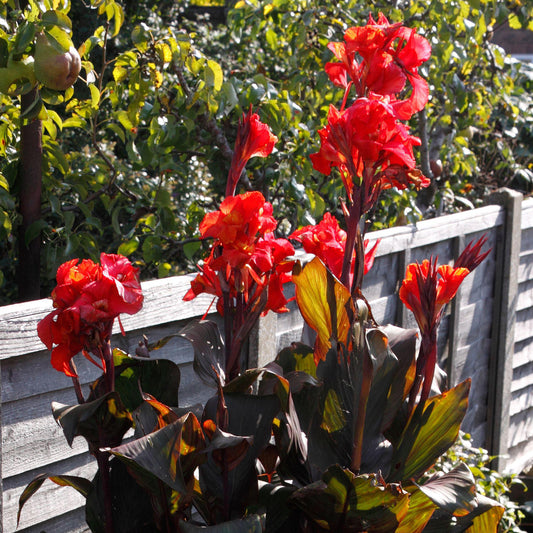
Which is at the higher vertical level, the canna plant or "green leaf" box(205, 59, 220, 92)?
"green leaf" box(205, 59, 220, 92)

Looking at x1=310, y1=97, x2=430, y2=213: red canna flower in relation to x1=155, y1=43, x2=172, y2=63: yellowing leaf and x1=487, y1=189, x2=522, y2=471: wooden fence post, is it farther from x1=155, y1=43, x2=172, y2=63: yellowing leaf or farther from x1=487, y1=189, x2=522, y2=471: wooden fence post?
x1=487, y1=189, x2=522, y2=471: wooden fence post

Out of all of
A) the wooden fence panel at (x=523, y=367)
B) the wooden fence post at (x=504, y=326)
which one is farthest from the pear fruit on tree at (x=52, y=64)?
the wooden fence panel at (x=523, y=367)

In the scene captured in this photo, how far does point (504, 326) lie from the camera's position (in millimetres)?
3492

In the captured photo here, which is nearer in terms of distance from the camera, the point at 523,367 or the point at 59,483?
the point at 59,483

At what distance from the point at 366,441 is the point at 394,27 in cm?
64

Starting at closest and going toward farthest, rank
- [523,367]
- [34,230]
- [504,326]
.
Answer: [34,230], [504,326], [523,367]

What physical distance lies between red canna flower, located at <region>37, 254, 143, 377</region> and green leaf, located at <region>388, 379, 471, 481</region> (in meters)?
0.46

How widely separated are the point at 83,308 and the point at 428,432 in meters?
0.55

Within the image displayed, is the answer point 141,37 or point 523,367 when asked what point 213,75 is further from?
point 523,367

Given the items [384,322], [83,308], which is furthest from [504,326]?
[83,308]

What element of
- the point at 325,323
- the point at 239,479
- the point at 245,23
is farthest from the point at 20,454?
the point at 245,23

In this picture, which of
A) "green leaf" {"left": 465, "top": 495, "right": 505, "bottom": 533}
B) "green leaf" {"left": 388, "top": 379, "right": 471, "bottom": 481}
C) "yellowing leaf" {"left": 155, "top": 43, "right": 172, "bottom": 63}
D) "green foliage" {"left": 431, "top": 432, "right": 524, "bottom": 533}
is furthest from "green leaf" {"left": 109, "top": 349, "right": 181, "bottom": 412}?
"green foliage" {"left": 431, "top": 432, "right": 524, "bottom": 533}

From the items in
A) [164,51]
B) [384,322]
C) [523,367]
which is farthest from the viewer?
[523,367]

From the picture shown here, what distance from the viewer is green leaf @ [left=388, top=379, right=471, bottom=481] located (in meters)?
1.11
